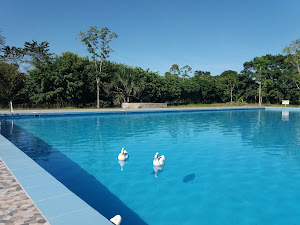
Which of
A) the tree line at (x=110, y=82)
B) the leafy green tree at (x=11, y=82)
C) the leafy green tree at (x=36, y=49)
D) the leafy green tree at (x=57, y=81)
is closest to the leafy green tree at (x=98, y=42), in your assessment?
the tree line at (x=110, y=82)

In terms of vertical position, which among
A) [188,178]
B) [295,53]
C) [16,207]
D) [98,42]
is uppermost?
[98,42]

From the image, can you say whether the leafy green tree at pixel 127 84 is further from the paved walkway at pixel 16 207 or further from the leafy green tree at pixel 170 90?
the paved walkway at pixel 16 207

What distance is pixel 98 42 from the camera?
31.0 meters

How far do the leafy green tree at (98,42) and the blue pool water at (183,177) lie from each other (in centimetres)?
2120

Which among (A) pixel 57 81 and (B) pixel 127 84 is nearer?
(A) pixel 57 81

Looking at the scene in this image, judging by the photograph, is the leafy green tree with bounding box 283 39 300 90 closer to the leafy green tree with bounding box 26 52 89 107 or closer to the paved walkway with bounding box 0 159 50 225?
the leafy green tree with bounding box 26 52 89 107

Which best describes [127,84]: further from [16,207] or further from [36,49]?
[16,207]

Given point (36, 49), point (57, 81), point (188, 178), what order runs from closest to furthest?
point (188, 178), point (57, 81), point (36, 49)

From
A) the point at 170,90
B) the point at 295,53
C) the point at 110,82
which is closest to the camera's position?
the point at 110,82

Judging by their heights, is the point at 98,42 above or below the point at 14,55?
below

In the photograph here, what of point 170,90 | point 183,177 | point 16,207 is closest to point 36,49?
point 170,90

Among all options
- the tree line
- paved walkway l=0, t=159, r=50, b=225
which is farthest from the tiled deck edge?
the tree line

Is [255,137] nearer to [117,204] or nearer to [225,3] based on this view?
[117,204]

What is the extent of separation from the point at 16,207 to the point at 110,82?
2943cm
